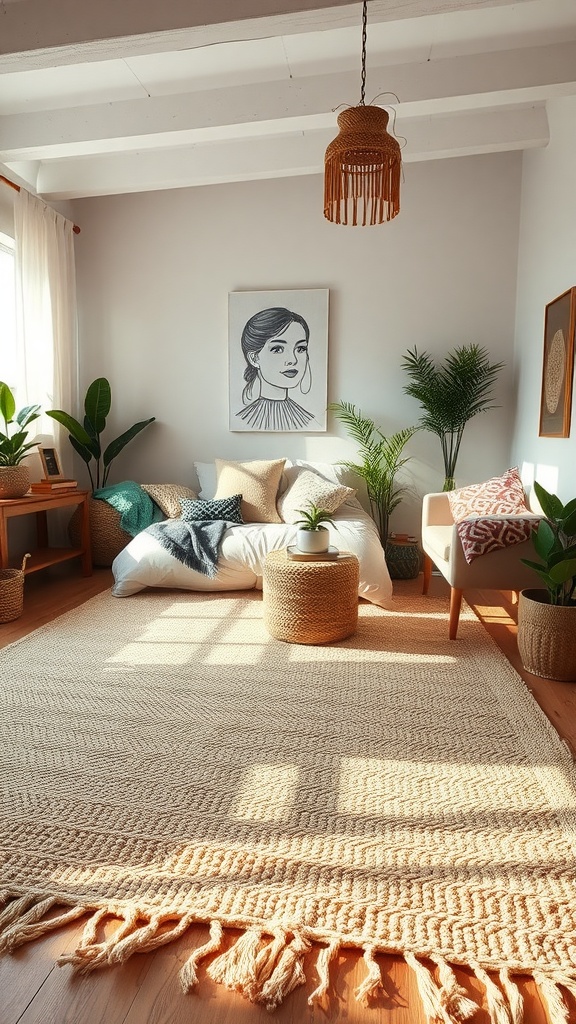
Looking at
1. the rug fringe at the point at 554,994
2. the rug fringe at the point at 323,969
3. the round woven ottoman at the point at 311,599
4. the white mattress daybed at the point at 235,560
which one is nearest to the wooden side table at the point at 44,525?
the white mattress daybed at the point at 235,560

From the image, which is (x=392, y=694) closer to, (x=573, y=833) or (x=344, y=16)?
(x=573, y=833)

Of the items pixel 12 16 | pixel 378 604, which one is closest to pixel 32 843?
pixel 378 604

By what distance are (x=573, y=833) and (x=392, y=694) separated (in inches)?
34.1

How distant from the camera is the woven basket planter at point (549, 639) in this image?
248cm

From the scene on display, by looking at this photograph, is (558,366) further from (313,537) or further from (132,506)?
(132,506)

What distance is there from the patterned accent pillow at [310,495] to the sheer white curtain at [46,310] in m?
1.78

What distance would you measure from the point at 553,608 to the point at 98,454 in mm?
3488

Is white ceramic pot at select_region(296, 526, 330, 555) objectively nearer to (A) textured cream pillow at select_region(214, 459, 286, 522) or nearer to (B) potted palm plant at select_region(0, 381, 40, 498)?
(A) textured cream pillow at select_region(214, 459, 286, 522)

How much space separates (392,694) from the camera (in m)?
2.34

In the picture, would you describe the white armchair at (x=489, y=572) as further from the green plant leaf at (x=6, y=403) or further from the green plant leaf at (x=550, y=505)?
the green plant leaf at (x=6, y=403)

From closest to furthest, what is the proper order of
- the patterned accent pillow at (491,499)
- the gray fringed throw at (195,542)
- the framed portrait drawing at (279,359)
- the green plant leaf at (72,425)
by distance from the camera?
the patterned accent pillow at (491,499), the gray fringed throw at (195,542), the green plant leaf at (72,425), the framed portrait drawing at (279,359)

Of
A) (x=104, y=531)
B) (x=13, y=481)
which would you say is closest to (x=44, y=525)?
(x=104, y=531)

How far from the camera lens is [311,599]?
9.37ft

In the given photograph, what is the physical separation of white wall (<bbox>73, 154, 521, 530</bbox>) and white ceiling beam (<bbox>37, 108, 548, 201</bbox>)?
0.49 meters
